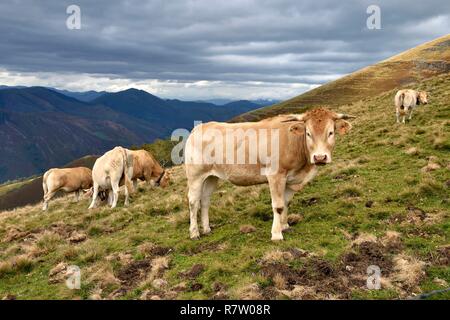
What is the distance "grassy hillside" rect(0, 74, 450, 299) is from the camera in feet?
29.3

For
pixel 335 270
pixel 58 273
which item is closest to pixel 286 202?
pixel 335 270

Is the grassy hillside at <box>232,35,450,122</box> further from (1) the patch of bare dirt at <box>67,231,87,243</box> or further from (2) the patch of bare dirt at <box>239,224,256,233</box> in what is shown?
(2) the patch of bare dirt at <box>239,224,256,233</box>

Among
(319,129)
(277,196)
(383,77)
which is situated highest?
(383,77)

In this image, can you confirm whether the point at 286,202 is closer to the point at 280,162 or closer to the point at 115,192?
the point at 280,162

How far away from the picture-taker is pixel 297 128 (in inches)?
439

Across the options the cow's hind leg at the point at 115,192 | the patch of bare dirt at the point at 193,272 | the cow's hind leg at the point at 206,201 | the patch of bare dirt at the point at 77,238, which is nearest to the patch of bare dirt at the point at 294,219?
the cow's hind leg at the point at 206,201

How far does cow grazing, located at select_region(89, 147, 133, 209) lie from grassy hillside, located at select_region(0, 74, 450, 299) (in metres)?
1.66

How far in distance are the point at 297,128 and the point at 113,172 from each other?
1229 centimetres

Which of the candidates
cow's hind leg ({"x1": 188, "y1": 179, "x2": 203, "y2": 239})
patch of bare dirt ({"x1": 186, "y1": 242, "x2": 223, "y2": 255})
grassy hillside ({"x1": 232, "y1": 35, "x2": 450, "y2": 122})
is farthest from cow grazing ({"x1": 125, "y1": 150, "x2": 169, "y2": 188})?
grassy hillside ({"x1": 232, "y1": 35, "x2": 450, "y2": 122})

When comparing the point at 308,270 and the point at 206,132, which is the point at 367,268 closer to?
the point at 308,270

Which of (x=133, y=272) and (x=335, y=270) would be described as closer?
(x=335, y=270)

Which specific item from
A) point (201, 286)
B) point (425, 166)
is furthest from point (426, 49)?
point (201, 286)

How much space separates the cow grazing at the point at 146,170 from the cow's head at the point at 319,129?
14.2m
